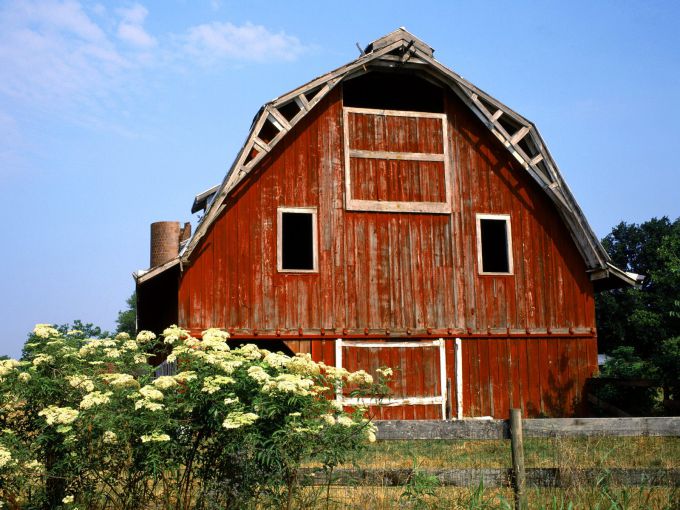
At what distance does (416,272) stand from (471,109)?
4130 millimetres

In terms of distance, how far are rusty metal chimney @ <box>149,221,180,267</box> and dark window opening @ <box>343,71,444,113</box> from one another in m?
5.98

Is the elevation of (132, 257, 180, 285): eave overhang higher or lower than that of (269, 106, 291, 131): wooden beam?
lower

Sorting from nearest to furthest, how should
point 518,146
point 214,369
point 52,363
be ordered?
point 214,369
point 52,363
point 518,146

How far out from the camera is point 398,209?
1781 centimetres

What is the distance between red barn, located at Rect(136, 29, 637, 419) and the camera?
1680 cm

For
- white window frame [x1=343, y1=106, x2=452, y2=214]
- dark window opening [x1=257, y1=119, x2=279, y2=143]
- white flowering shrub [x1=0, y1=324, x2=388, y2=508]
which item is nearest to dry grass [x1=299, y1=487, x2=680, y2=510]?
white flowering shrub [x1=0, y1=324, x2=388, y2=508]

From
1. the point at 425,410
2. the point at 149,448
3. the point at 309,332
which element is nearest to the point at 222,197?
the point at 309,332

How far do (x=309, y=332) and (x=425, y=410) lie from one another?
10.4 feet

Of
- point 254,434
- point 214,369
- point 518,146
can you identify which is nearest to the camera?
point 254,434

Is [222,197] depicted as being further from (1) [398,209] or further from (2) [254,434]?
(2) [254,434]

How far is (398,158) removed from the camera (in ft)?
59.1

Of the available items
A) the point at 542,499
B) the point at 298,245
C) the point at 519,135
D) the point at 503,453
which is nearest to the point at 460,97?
the point at 519,135

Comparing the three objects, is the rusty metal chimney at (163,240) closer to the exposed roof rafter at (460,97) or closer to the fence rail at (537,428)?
the exposed roof rafter at (460,97)

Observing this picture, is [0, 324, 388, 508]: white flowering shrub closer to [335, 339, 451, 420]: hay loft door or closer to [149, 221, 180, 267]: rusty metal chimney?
[335, 339, 451, 420]: hay loft door
